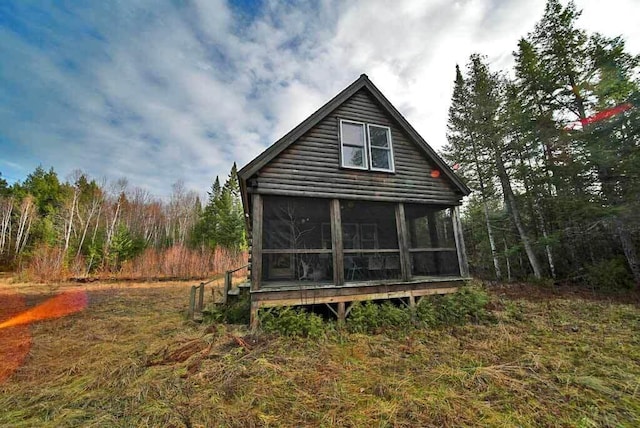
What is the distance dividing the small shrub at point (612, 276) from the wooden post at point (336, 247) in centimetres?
1166

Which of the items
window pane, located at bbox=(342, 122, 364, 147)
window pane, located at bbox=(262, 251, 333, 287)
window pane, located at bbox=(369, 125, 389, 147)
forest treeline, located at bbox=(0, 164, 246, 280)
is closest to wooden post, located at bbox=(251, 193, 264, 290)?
window pane, located at bbox=(262, 251, 333, 287)

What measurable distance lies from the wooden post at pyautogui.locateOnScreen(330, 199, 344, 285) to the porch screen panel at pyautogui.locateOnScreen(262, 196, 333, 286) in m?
1.45

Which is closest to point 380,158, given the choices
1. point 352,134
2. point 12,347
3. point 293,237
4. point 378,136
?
point 378,136

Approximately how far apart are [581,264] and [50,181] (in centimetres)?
5016

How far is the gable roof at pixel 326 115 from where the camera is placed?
20.8 feet

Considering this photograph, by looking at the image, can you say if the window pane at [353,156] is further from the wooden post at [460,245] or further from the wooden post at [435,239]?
the wooden post at [435,239]

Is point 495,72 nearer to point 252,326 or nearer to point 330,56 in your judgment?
point 330,56

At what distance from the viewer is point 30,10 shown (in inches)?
309

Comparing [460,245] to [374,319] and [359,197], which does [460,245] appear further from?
[374,319]

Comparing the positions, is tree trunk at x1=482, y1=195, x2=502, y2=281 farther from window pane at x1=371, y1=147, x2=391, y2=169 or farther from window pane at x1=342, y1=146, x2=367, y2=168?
window pane at x1=342, y1=146, x2=367, y2=168

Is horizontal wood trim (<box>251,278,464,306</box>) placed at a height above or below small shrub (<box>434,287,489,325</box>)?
above

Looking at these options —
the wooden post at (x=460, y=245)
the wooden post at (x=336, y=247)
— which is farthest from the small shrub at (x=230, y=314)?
the wooden post at (x=460, y=245)

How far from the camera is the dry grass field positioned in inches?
113

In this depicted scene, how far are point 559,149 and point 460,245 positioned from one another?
9324mm
